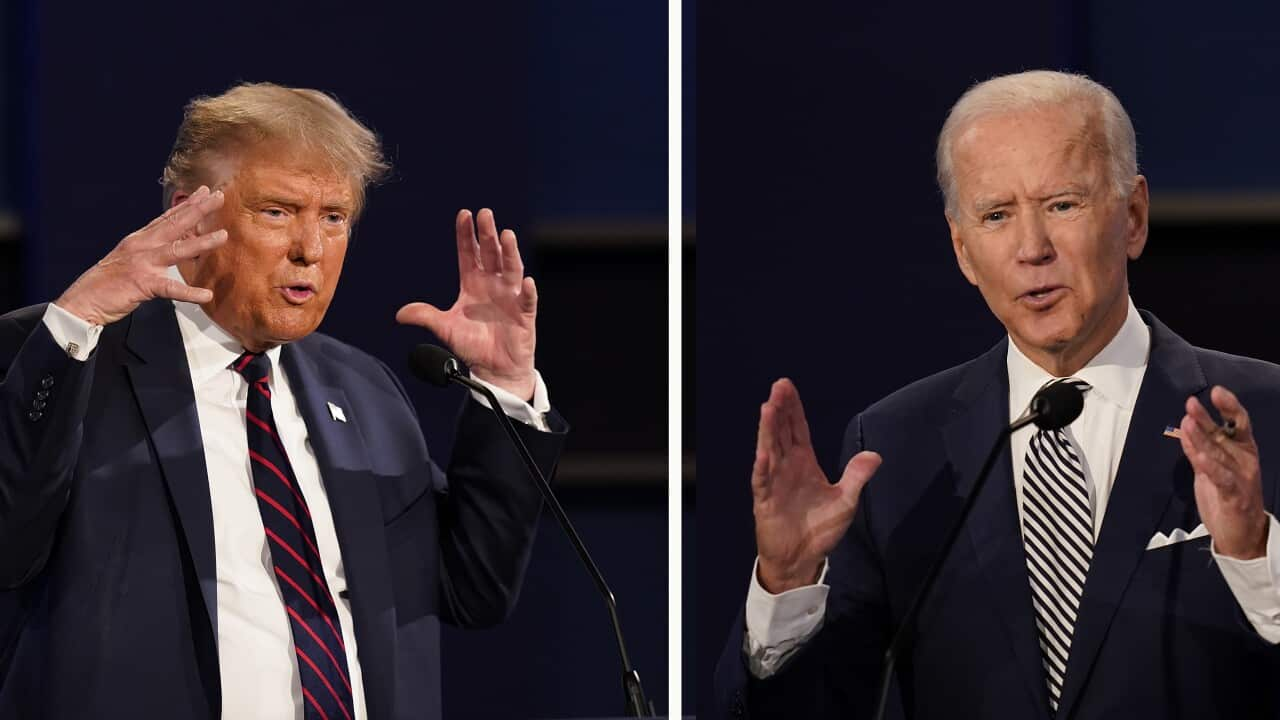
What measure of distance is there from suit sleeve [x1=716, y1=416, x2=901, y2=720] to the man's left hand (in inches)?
23.7

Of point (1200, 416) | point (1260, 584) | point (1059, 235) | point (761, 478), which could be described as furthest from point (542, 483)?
point (1260, 584)

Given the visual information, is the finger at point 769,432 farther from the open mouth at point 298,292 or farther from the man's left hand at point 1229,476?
the open mouth at point 298,292

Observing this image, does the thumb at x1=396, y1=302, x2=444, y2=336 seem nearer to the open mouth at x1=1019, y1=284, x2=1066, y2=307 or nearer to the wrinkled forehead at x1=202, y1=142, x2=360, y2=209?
the wrinkled forehead at x1=202, y1=142, x2=360, y2=209

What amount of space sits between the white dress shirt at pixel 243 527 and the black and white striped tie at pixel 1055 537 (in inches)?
48.2

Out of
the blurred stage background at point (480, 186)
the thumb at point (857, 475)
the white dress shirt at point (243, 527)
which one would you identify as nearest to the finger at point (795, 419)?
the thumb at point (857, 475)

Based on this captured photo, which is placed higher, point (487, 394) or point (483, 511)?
point (487, 394)

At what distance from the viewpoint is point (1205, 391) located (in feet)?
9.55

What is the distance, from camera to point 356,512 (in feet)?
9.75

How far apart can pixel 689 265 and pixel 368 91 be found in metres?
0.71

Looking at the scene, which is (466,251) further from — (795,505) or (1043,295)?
(1043,295)

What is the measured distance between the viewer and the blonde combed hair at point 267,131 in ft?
9.73

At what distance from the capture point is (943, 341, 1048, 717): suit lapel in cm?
289

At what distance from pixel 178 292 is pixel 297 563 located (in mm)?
518

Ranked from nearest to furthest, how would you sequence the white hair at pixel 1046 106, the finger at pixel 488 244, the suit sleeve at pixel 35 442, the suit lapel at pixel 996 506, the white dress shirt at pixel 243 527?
the suit sleeve at pixel 35 442 < the white dress shirt at pixel 243 527 < the suit lapel at pixel 996 506 < the white hair at pixel 1046 106 < the finger at pixel 488 244
